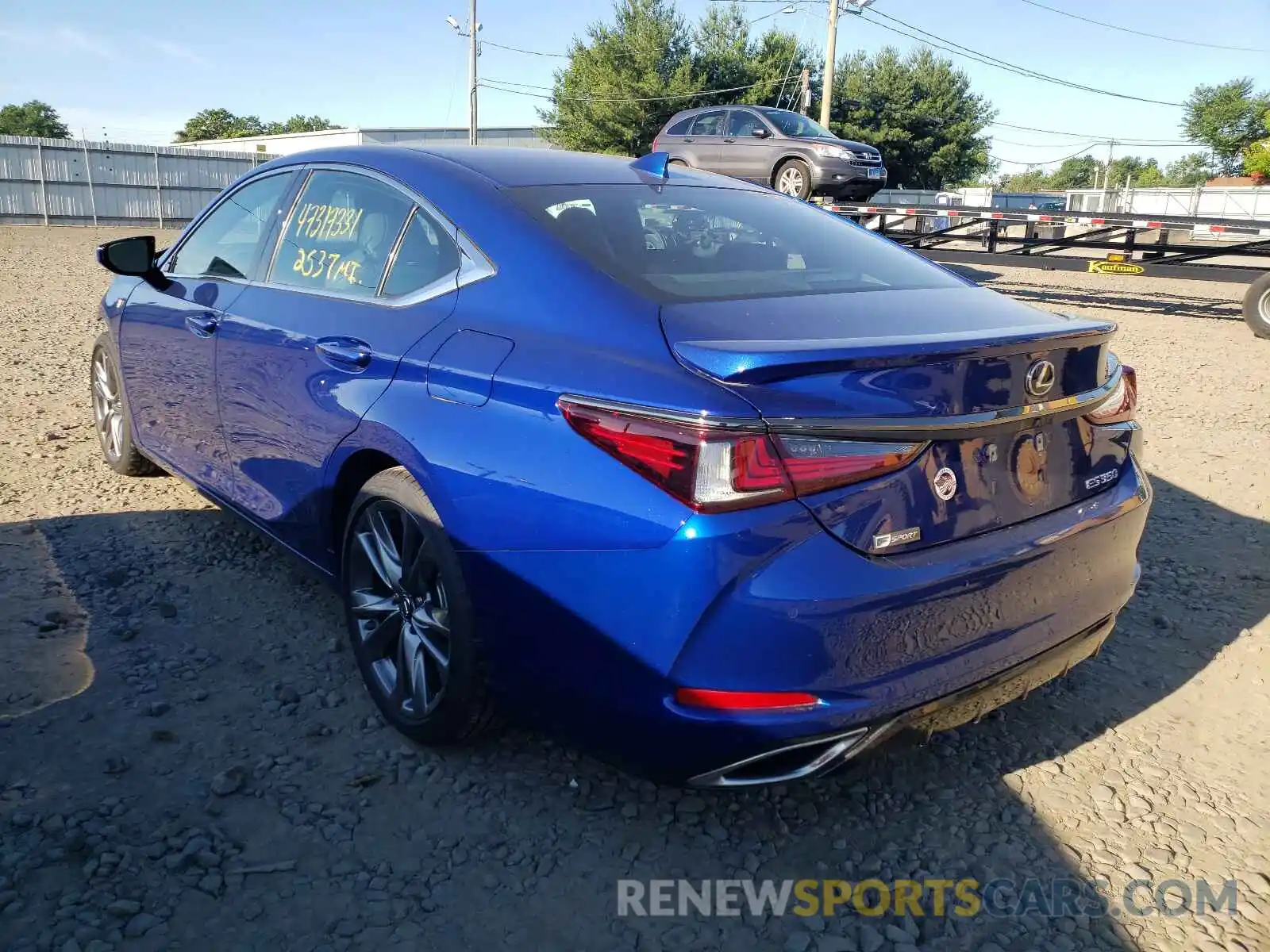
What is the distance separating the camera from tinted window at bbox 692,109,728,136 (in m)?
15.9

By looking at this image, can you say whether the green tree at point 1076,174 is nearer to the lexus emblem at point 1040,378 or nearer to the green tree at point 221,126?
the green tree at point 221,126

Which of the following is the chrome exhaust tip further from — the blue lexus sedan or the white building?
the white building

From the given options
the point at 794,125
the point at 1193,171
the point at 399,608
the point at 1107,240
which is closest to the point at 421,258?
the point at 399,608

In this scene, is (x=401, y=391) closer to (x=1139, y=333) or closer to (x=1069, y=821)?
(x=1069, y=821)

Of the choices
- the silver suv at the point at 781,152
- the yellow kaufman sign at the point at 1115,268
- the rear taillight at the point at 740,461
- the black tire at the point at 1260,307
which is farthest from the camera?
the silver suv at the point at 781,152

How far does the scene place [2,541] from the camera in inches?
162

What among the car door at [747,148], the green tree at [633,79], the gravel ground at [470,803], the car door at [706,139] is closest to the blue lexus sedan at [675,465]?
the gravel ground at [470,803]

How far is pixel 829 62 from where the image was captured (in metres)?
28.8

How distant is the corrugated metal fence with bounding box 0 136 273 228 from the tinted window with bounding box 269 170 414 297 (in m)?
24.9

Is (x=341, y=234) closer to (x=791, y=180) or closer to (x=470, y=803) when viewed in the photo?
(x=470, y=803)

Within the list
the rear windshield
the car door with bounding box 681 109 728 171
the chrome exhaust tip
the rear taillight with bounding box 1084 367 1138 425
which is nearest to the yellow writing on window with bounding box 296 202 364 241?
the rear windshield

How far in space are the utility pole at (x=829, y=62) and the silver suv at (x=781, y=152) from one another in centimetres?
1450

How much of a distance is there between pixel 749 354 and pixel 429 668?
4.28 ft

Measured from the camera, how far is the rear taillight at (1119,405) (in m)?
2.47
